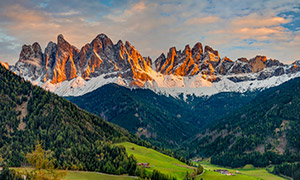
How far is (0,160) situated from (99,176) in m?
56.5

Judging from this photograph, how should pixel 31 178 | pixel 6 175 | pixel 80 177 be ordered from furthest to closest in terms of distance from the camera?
1. pixel 80 177
2. pixel 6 175
3. pixel 31 178

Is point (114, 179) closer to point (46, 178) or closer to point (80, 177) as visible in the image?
point (80, 177)

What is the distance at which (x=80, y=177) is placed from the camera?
7446 inches

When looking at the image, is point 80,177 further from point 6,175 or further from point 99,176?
point 6,175

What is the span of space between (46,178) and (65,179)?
56.4 metres

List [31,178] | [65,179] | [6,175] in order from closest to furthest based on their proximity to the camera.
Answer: [31,178] → [6,175] → [65,179]

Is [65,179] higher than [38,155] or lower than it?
lower

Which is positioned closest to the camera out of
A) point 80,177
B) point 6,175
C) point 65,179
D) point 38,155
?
point 38,155

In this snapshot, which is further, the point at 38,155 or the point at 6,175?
the point at 6,175

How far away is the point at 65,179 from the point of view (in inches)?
6855

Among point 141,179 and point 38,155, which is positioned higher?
point 38,155

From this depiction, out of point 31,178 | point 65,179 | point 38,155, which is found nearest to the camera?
point 38,155

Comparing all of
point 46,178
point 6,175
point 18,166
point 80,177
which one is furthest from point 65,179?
point 46,178

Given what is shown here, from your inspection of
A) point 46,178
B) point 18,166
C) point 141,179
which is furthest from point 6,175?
point 141,179
